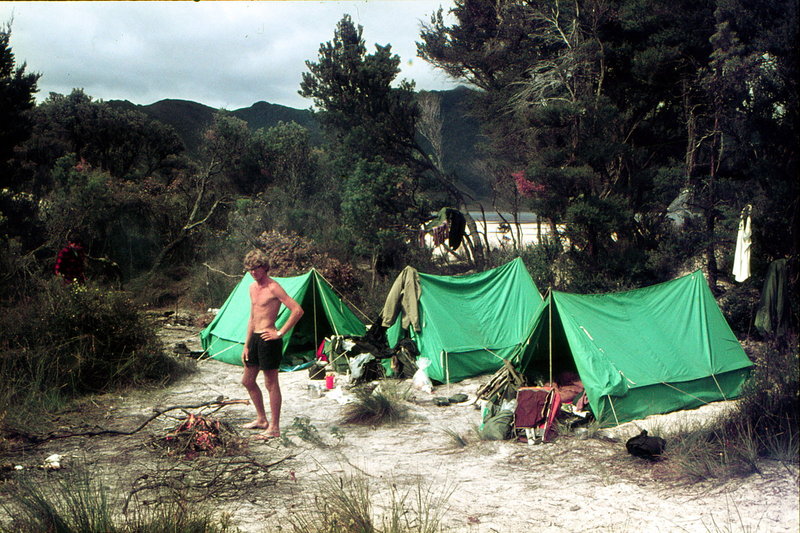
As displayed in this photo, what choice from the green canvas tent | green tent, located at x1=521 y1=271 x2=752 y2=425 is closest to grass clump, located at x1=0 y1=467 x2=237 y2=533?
green tent, located at x1=521 y1=271 x2=752 y2=425

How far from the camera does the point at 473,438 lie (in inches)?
267

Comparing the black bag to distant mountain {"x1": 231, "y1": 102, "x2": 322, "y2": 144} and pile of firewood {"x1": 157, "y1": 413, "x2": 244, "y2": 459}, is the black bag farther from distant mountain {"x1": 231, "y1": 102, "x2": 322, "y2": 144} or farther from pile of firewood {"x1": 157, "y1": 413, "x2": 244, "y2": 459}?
distant mountain {"x1": 231, "y1": 102, "x2": 322, "y2": 144}

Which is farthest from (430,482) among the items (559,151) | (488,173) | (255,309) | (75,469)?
(488,173)

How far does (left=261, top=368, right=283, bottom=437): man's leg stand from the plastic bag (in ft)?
8.37

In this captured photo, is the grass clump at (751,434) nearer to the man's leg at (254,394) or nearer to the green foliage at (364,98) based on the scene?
the man's leg at (254,394)

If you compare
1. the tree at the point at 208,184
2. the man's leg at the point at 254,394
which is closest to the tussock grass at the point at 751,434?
the man's leg at the point at 254,394

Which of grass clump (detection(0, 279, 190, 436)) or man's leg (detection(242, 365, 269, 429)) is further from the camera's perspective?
grass clump (detection(0, 279, 190, 436))

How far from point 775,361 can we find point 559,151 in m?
9.22

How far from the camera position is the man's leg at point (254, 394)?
662 cm

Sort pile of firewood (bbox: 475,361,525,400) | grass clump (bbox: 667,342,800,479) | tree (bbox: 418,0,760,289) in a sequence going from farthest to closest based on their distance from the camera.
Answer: tree (bbox: 418,0,760,289) < pile of firewood (bbox: 475,361,525,400) < grass clump (bbox: 667,342,800,479)

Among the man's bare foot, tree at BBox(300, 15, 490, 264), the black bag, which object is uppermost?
tree at BBox(300, 15, 490, 264)

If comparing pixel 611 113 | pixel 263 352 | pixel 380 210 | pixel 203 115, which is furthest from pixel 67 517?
pixel 203 115

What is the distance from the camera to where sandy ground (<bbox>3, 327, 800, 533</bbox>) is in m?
4.68

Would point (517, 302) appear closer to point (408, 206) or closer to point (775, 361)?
point (775, 361)
